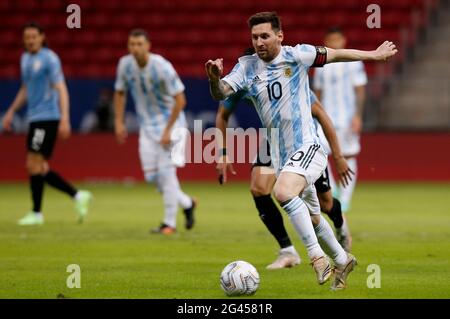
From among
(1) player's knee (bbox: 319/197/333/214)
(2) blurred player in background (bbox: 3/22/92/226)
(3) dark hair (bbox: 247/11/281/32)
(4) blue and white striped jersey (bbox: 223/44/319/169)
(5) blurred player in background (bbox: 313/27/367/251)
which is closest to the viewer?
(3) dark hair (bbox: 247/11/281/32)

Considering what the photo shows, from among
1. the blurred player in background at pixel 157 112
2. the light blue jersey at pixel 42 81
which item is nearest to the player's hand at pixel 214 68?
the blurred player in background at pixel 157 112

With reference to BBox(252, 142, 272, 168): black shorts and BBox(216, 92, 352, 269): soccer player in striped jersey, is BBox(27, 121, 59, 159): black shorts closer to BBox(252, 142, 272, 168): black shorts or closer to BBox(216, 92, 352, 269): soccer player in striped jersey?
BBox(216, 92, 352, 269): soccer player in striped jersey

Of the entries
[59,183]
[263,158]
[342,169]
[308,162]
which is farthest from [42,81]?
[308,162]

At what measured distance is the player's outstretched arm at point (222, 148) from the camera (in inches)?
355

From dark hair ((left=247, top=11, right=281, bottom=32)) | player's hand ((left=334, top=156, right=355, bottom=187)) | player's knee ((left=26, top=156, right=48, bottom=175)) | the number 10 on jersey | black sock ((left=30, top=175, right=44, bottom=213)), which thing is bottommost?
black sock ((left=30, top=175, right=44, bottom=213))

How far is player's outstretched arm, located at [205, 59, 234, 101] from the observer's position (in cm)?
761

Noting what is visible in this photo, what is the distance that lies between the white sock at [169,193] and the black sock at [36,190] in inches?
70.0

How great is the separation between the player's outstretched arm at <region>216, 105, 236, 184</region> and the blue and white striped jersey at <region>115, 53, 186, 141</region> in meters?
3.62

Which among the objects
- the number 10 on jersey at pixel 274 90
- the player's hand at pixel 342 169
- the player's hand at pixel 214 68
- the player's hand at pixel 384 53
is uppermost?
the player's hand at pixel 384 53

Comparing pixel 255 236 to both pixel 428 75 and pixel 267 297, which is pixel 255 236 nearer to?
pixel 267 297

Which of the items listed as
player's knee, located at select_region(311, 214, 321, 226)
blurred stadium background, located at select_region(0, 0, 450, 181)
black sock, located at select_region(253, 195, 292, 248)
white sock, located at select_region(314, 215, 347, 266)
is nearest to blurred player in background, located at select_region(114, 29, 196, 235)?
black sock, located at select_region(253, 195, 292, 248)

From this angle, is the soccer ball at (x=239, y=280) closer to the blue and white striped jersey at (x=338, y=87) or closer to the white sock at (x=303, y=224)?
the white sock at (x=303, y=224)
